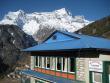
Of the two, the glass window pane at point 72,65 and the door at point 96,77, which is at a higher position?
the glass window pane at point 72,65

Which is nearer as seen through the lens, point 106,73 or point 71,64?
point 106,73

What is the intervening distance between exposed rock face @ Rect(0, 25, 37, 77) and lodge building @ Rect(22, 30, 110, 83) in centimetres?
5734

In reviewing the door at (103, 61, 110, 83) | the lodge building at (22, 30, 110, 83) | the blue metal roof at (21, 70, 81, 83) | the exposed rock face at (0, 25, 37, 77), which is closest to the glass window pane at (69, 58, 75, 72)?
the lodge building at (22, 30, 110, 83)

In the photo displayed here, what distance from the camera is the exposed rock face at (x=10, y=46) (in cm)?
10032

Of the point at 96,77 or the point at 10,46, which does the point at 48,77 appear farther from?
the point at 10,46

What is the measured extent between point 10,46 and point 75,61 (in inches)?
4113

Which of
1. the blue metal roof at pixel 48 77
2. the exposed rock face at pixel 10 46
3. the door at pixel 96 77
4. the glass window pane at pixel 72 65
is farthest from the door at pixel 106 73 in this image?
the exposed rock face at pixel 10 46

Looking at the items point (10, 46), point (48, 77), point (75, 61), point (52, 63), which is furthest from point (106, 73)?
point (10, 46)

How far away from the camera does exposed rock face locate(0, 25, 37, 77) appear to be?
329ft

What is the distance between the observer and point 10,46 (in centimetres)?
12244

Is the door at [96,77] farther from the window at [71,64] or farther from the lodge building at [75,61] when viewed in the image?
the window at [71,64]

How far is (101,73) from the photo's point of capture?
746 inches

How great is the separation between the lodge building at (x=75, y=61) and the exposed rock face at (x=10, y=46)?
57.3 meters

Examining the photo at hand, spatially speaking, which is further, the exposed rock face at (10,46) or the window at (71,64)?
the exposed rock face at (10,46)
